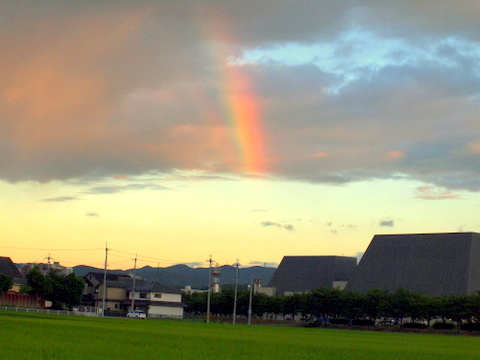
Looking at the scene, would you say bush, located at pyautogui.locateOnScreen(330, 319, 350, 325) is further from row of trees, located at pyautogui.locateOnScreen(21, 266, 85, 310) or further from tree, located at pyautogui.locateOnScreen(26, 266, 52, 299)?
tree, located at pyautogui.locateOnScreen(26, 266, 52, 299)

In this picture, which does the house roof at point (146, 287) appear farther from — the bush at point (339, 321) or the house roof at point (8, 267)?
the bush at point (339, 321)

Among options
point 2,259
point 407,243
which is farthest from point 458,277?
point 2,259

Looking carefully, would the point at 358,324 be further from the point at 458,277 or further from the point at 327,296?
the point at 458,277

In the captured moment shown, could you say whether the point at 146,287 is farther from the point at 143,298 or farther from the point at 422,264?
the point at 422,264

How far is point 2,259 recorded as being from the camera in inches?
4606

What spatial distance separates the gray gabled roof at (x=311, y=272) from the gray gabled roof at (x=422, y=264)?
10.2 metres

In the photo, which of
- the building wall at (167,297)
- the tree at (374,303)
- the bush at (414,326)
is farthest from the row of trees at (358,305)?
the building wall at (167,297)

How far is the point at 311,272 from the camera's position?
12225 centimetres

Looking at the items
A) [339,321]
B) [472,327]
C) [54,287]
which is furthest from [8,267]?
[472,327]

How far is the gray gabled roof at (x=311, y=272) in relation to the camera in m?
120

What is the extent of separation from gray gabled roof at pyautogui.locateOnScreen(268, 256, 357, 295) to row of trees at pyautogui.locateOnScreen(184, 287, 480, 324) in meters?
13.4

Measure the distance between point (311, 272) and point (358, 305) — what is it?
35.2m

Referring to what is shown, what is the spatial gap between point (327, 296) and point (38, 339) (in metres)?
69.0

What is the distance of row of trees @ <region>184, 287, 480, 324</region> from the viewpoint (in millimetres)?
77812
